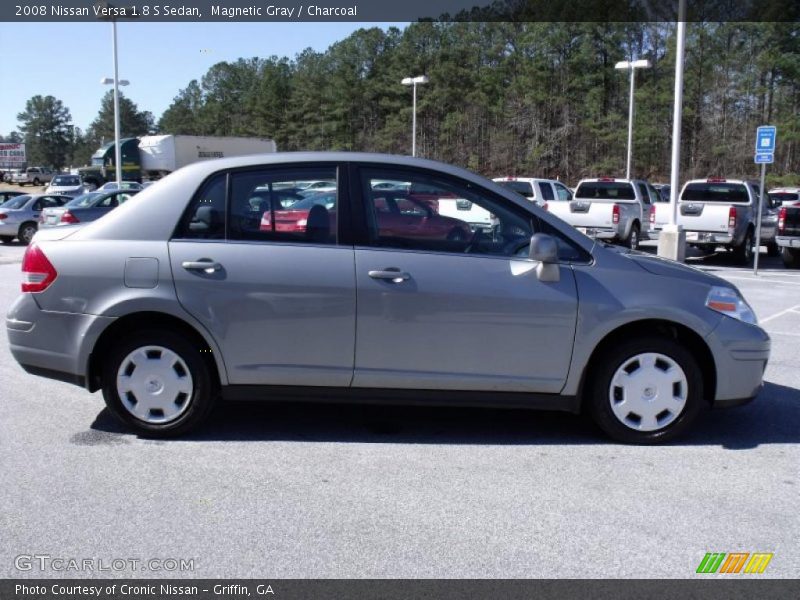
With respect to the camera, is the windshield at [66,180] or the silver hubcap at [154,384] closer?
the silver hubcap at [154,384]

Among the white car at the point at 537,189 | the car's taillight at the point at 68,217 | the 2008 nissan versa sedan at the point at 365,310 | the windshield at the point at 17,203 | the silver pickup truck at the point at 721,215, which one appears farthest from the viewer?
the windshield at the point at 17,203

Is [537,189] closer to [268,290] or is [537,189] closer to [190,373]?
[268,290]

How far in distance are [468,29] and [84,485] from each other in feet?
227

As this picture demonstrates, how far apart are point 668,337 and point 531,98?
6277 cm

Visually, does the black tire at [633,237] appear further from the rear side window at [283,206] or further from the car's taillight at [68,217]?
the rear side window at [283,206]

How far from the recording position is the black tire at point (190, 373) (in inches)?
200

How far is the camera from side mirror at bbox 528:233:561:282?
4.88 meters

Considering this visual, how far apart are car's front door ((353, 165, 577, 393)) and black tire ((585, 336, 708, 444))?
0.80ft

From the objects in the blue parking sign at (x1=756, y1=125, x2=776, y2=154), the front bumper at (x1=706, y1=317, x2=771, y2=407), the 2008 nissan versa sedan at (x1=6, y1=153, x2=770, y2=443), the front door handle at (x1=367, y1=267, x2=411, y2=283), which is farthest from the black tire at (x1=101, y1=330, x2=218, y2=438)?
Result: the blue parking sign at (x1=756, y1=125, x2=776, y2=154)

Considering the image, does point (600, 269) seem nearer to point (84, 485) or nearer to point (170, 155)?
point (84, 485)

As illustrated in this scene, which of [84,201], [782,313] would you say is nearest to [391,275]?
[782,313]

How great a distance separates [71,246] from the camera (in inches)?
203

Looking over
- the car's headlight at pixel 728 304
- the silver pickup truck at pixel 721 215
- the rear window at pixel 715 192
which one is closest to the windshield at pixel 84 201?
the silver pickup truck at pixel 721 215

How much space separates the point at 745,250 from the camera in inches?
736
